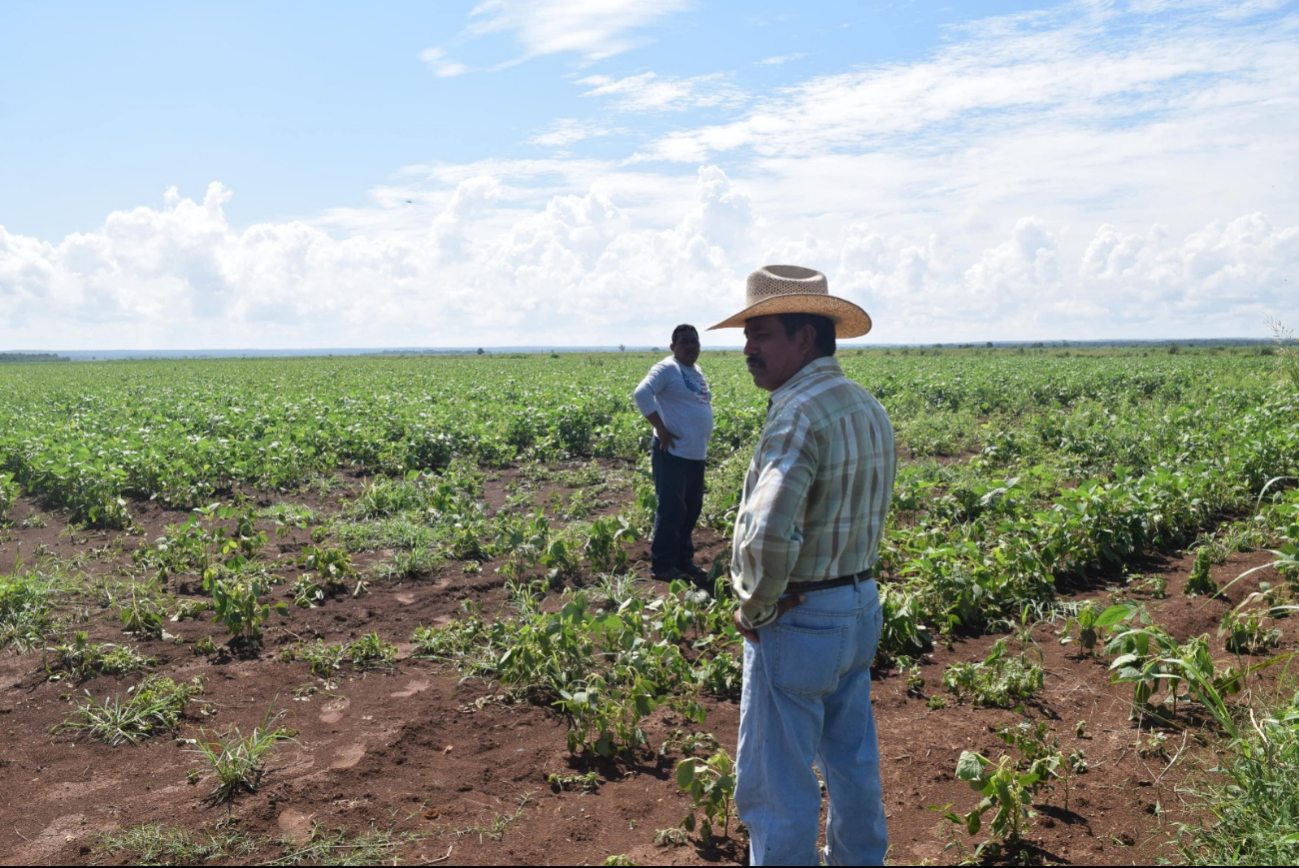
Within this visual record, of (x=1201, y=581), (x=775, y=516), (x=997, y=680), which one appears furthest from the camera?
(x=1201, y=581)

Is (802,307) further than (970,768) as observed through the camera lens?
No

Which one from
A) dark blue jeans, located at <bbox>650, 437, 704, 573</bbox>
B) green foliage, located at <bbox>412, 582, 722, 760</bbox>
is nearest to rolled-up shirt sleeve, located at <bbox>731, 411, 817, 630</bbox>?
green foliage, located at <bbox>412, 582, 722, 760</bbox>

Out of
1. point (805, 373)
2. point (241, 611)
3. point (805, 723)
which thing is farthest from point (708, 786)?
point (241, 611)

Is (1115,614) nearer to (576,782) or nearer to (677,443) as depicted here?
(576,782)

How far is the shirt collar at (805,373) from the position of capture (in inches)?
104

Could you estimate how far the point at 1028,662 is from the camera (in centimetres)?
493

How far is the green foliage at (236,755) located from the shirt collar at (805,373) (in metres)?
3.07

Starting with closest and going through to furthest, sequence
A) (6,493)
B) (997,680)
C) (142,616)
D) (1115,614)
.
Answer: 1. (1115,614)
2. (997,680)
3. (142,616)
4. (6,493)

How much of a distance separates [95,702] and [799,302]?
183 inches

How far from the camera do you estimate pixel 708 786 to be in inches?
134

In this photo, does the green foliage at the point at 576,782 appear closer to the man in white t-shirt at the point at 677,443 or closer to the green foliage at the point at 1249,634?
the man in white t-shirt at the point at 677,443

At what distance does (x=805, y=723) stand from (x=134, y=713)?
402 centimetres

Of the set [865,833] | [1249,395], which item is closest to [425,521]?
[865,833]

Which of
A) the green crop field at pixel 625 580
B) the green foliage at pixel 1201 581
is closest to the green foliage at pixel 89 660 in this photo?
the green crop field at pixel 625 580
